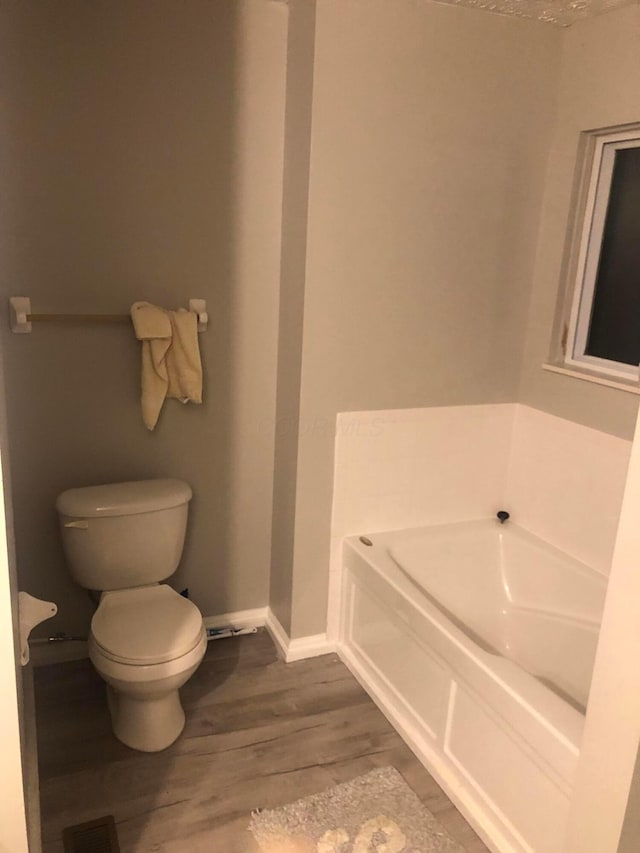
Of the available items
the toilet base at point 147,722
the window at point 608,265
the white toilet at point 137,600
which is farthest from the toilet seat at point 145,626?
the window at point 608,265

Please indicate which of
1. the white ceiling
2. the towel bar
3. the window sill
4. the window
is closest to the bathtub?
the window sill

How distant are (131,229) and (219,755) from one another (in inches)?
68.8

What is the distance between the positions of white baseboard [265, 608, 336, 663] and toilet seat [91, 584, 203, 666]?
55cm

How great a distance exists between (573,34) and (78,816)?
2.98m

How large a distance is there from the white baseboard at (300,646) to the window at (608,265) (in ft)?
4.73

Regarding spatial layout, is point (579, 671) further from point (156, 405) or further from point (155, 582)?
point (156, 405)

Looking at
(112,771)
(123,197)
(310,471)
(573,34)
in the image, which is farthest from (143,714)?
(573,34)

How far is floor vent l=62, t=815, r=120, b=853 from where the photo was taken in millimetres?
1860

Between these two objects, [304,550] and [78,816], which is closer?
[78,816]

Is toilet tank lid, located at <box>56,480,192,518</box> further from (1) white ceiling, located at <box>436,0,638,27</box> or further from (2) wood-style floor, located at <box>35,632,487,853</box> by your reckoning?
(1) white ceiling, located at <box>436,0,638,27</box>

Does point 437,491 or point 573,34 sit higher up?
point 573,34

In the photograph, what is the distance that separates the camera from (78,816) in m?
1.97

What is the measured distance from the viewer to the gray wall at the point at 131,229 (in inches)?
86.7

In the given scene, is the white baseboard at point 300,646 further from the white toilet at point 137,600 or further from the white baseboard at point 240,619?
the white toilet at point 137,600
